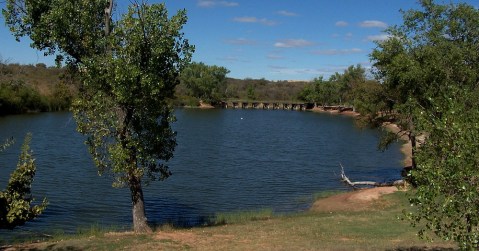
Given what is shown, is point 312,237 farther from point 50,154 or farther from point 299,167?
point 50,154

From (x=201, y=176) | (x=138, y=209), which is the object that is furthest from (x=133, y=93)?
(x=201, y=176)

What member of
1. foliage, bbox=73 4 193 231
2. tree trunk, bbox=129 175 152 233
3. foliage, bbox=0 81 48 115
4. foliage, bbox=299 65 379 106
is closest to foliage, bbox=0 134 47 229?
foliage, bbox=73 4 193 231

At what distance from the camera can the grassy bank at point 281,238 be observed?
55.8ft

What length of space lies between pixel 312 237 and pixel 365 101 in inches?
864

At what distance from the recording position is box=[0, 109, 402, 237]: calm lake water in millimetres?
28859

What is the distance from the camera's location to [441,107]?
10.8m

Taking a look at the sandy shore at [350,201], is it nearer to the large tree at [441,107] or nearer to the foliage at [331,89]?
the large tree at [441,107]

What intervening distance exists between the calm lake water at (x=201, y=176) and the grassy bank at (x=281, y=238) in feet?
20.7

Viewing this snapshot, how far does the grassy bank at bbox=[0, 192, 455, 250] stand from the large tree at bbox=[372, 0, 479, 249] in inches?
49.2

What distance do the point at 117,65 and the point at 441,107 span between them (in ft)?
37.3

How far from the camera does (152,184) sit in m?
36.6

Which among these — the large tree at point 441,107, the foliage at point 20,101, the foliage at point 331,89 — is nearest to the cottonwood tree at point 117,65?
the large tree at point 441,107

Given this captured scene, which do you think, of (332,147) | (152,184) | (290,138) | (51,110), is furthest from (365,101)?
(51,110)

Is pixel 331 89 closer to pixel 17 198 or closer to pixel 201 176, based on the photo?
pixel 201 176
